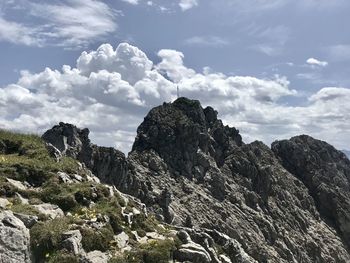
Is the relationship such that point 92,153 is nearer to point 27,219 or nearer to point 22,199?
point 22,199

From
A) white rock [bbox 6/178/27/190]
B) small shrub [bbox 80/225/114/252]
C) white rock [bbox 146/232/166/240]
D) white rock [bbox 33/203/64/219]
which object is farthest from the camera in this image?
white rock [bbox 6/178/27/190]

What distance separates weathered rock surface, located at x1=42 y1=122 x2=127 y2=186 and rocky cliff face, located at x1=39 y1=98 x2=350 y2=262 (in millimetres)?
236

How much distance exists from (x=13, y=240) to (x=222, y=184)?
133 meters

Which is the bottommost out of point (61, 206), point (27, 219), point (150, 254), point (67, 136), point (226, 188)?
point (226, 188)

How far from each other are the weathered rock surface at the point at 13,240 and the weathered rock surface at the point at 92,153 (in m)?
88.6

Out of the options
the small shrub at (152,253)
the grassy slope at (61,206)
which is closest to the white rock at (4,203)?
the grassy slope at (61,206)

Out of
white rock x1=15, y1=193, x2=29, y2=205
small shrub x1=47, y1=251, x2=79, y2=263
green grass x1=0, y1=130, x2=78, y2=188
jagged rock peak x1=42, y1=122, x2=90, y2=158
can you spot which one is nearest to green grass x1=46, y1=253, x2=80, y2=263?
small shrub x1=47, y1=251, x2=79, y2=263

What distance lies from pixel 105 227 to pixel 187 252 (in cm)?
447

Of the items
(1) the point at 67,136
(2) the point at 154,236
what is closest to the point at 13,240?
(2) the point at 154,236

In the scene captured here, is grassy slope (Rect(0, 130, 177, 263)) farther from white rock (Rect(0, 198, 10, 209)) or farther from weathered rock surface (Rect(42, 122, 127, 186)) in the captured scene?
weathered rock surface (Rect(42, 122, 127, 186))

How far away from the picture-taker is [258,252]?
128 m

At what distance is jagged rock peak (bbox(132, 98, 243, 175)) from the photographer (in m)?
152

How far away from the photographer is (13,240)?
2094 centimetres

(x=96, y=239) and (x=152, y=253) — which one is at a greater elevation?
(x=96, y=239)
